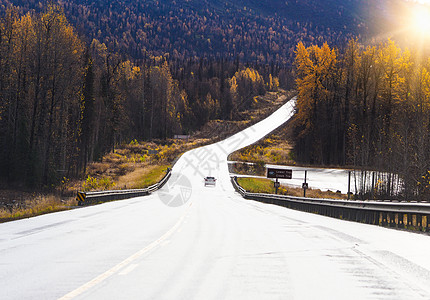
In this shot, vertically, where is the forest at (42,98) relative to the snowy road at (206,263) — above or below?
above

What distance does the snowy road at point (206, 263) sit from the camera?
210 inches

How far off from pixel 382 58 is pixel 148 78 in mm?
72988

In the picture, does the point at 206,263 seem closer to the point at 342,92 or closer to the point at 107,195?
the point at 107,195

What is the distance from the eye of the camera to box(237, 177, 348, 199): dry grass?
141ft

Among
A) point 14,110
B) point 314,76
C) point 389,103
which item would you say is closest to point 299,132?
point 314,76

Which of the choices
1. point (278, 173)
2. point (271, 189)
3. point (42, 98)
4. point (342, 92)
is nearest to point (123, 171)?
point (42, 98)

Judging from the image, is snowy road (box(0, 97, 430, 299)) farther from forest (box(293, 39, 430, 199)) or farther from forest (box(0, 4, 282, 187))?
forest (box(293, 39, 430, 199))

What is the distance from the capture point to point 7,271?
621cm

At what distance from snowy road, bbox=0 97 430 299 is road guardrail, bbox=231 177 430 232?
0.92m

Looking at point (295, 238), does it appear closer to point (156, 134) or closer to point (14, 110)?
point (14, 110)

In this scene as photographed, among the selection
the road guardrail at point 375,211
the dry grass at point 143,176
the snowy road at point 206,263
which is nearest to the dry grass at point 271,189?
the dry grass at point 143,176

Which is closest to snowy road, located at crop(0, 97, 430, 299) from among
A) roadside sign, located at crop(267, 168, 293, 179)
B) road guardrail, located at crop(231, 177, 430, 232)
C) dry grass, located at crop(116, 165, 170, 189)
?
road guardrail, located at crop(231, 177, 430, 232)

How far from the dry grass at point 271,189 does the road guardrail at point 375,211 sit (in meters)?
15.4

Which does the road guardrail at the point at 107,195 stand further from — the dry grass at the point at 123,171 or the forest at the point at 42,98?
the forest at the point at 42,98
